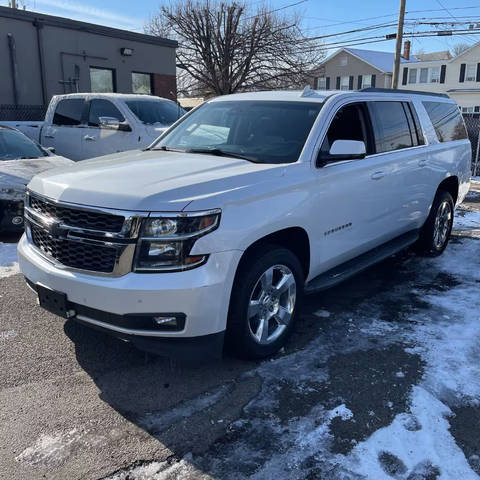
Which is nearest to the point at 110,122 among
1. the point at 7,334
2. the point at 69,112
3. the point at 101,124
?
the point at 101,124

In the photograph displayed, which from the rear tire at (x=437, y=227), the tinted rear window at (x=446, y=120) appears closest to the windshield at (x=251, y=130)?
the tinted rear window at (x=446, y=120)

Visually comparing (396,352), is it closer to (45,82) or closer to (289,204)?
(289,204)

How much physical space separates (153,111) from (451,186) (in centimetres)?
572

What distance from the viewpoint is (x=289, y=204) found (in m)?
3.65

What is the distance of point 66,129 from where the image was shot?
10.1 meters

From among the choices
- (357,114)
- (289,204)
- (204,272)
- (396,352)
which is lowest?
(396,352)

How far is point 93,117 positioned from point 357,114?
6.65 metres

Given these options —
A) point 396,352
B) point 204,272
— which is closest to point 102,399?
point 204,272

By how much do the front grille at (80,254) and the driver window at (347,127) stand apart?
1.93 m

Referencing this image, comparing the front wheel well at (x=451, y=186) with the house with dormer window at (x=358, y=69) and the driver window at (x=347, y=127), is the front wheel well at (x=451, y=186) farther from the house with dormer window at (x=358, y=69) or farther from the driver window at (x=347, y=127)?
the house with dormer window at (x=358, y=69)

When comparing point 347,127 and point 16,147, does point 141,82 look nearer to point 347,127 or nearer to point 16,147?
point 16,147

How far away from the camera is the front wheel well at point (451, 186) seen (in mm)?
6539

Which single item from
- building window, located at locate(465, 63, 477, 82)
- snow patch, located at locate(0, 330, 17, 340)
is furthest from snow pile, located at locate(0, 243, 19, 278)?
building window, located at locate(465, 63, 477, 82)

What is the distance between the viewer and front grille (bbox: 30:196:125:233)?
3066 mm
